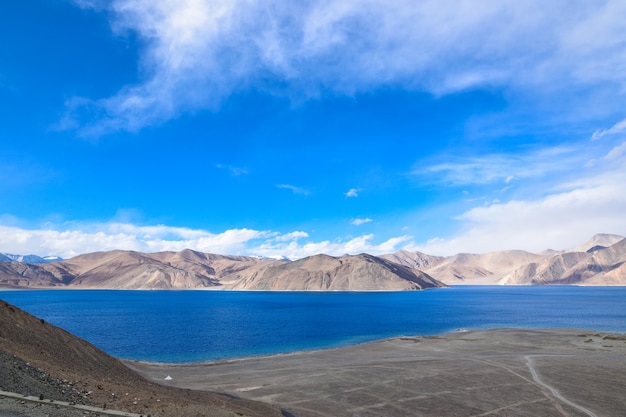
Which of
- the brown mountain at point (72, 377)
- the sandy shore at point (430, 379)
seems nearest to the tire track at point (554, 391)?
the sandy shore at point (430, 379)

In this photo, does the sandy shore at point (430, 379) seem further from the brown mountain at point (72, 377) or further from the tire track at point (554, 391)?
the brown mountain at point (72, 377)

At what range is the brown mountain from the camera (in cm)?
2198

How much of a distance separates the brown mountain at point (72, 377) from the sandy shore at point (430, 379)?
9.08 metres

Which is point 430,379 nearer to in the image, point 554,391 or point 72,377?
point 554,391

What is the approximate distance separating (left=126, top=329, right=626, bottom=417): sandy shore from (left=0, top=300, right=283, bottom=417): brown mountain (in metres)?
9.08

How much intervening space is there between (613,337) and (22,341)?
103 m

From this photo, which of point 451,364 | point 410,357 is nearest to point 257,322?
point 410,357

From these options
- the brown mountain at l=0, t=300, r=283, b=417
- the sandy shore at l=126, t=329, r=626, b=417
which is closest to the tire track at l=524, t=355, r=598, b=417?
the sandy shore at l=126, t=329, r=626, b=417

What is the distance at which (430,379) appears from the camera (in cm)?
4688

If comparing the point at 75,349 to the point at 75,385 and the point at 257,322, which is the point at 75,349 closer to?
the point at 75,385

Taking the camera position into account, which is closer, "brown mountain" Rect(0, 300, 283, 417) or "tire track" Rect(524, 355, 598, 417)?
"brown mountain" Rect(0, 300, 283, 417)

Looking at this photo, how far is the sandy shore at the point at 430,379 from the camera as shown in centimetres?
3650

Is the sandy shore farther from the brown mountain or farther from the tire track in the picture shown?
the brown mountain

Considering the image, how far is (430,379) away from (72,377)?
38.1 m
